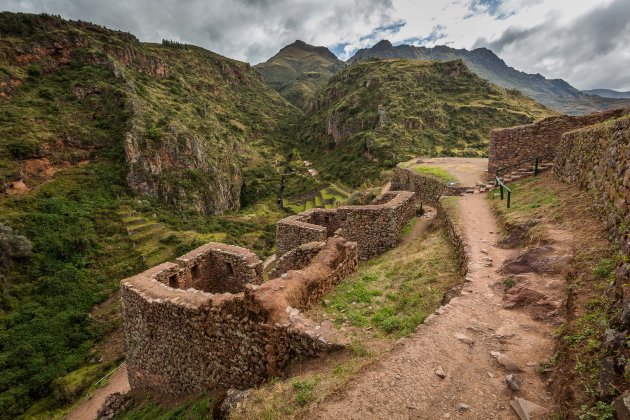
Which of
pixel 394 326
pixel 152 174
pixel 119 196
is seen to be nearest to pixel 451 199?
pixel 394 326

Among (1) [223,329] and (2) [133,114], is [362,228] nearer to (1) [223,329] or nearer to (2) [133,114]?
(1) [223,329]

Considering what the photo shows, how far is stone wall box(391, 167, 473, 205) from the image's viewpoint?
19.9 metres

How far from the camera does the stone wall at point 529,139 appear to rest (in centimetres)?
1736

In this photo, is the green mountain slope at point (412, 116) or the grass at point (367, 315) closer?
the grass at point (367, 315)

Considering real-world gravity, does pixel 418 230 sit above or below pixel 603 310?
below

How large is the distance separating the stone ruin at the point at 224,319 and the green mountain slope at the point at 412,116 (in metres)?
56.6

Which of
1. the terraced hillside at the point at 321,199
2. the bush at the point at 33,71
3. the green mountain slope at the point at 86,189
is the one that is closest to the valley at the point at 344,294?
the green mountain slope at the point at 86,189

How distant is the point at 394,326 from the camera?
685 cm

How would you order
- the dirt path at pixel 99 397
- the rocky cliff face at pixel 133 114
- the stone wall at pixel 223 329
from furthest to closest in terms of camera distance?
1. the rocky cliff face at pixel 133 114
2. the dirt path at pixel 99 397
3. the stone wall at pixel 223 329

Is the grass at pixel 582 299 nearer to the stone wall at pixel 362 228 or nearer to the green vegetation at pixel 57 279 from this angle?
the stone wall at pixel 362 228

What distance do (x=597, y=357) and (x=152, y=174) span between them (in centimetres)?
7582

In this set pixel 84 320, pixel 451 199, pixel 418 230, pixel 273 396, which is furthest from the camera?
pixel 84 320

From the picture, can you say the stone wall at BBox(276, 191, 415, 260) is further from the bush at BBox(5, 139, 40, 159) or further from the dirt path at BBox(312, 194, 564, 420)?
the bush at BBox(5, 139, 40, 159)

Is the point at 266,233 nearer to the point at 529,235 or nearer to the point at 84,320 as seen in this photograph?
the point at 84,320
